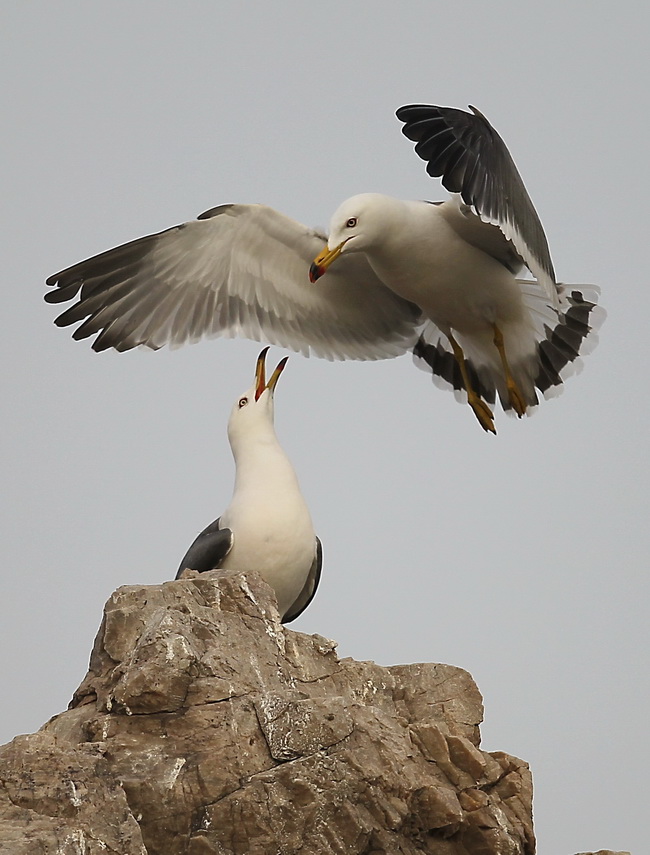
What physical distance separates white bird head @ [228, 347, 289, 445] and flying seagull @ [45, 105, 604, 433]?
732 millimetres

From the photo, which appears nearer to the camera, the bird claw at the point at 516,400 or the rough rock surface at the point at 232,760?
the rough rock surface at the point at 232,760

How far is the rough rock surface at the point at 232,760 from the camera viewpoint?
4.84 metres

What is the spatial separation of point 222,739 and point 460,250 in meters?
3.94

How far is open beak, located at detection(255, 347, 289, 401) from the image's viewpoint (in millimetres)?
7838

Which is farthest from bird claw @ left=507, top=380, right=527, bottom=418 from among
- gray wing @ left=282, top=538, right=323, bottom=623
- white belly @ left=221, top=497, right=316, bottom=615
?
white belly @ left=221, top=497, right=316, bottom=615

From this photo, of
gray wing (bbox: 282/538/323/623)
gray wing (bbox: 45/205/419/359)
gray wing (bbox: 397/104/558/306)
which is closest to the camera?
gray wing (bbox: 397/104/558/306)

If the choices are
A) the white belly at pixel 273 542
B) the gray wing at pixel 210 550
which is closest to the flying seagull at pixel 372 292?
the white belly at pixel 273 542

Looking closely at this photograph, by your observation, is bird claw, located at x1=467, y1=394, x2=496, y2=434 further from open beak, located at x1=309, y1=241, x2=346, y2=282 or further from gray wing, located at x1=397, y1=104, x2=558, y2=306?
open beak, located at x1=309, y1=241, x2=346, y2=282

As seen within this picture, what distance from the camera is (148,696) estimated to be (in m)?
5.31

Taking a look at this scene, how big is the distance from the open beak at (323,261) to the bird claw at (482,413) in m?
1.83

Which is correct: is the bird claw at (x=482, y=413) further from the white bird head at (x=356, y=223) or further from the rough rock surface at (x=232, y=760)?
the rough rock surface at (x=232, y=760)

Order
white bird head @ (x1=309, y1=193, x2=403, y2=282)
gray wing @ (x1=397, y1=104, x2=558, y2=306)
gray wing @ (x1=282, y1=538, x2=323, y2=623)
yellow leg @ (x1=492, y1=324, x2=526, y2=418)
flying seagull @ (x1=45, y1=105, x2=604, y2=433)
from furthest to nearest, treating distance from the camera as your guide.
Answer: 1. yellow leg @ (x1=492, y1=324, x2=526, y2=418)
2. flying seagull @ (x1=45, y1=105, x2=604, y2=433)
3. white bird head @ (x1=309, y1=193, x2=403, y2=282)
4. gray wing @ (x1=282, y1=538, x2=323, y2=623)
5. gray wing @ (x1=397, y1=104, x2=558, y2=306)

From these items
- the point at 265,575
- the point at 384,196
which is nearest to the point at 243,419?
the point at 265,575

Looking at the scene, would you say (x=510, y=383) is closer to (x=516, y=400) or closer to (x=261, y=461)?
(x=516, y=400)
